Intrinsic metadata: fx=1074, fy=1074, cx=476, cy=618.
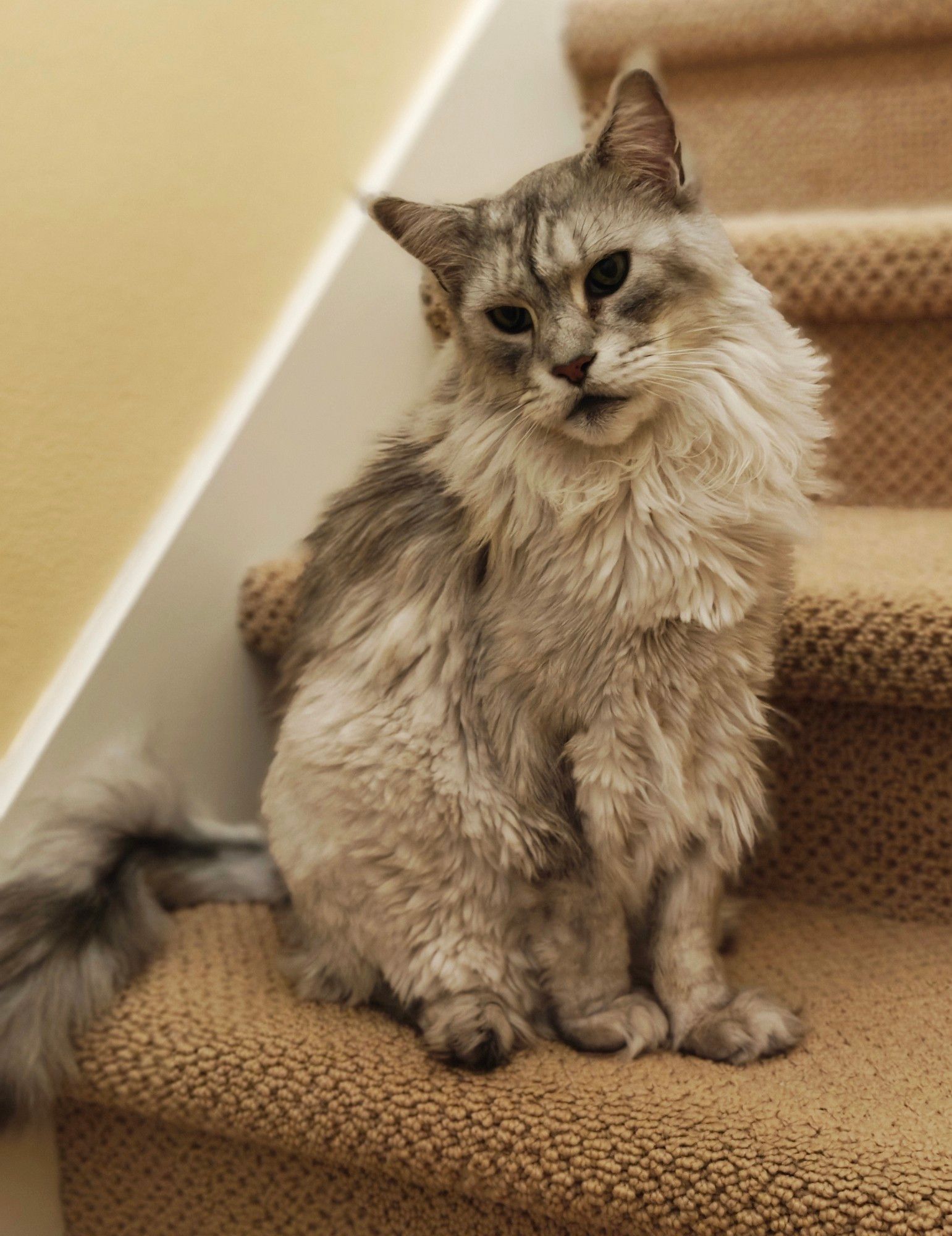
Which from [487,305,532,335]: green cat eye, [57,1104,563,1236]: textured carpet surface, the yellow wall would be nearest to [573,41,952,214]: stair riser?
the yellow wall

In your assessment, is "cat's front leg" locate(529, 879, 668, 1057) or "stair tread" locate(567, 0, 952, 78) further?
"stair tread" locate(567, 0, 952, 78)

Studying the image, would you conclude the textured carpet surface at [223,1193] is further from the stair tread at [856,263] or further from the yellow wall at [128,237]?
the stair tread at [856,263]

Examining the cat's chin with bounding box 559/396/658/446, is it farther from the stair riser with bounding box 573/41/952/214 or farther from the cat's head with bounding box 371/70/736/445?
the stair riser with bounding box 573/41/952/214

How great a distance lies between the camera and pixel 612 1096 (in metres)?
0.91

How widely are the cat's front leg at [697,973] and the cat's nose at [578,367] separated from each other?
0.47 meters

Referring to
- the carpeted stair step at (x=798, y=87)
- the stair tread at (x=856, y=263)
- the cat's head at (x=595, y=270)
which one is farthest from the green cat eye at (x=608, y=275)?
the carpeted stair step at (x=798, y=87)

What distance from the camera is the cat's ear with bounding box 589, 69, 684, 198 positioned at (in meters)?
0.89

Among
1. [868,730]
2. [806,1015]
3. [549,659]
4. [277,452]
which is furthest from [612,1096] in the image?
[277,452]

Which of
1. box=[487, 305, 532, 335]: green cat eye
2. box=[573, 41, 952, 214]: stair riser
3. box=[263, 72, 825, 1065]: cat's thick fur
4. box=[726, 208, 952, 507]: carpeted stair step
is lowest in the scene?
box=[263, 72, 825, 1065]: cat's thick fur

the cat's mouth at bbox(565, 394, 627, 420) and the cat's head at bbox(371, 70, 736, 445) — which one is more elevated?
the cat's head at bbox(371, 70, 736, 445)

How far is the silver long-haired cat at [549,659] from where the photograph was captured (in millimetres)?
929

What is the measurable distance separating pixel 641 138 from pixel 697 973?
0.76 m

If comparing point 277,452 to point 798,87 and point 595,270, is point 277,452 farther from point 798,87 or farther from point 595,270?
point 798,87

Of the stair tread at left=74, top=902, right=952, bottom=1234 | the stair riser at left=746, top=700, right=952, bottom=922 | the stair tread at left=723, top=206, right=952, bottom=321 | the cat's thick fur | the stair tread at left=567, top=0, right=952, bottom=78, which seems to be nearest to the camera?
the stair tread at left=74, top=902, right=952, bottom=1234
